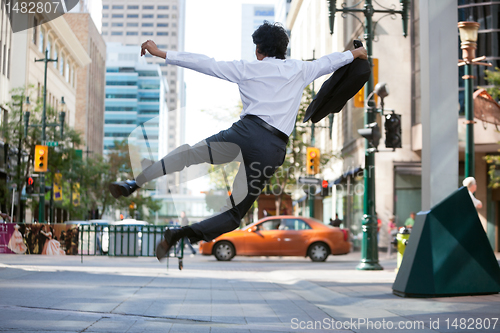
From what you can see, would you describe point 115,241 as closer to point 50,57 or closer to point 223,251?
point 223,251

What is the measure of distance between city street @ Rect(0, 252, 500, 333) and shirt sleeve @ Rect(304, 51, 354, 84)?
11.1ft

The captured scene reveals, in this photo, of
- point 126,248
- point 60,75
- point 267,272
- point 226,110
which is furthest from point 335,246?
point 60,75

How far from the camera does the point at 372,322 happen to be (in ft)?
23.7

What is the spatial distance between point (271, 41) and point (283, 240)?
18581 mm

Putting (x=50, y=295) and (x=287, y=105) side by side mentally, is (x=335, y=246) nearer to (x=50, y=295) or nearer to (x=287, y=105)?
(x=50, y=295)

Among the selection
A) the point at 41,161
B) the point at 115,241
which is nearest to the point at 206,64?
the point at 115,241

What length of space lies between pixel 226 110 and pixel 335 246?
59.5 feet

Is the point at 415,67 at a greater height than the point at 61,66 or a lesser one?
lesser

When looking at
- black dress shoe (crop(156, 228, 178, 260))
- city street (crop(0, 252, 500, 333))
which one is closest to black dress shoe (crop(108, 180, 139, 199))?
black dress shoe (crop(156, 228, 178, 260))

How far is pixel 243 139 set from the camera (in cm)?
341

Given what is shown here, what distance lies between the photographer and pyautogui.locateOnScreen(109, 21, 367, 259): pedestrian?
3.41 meters

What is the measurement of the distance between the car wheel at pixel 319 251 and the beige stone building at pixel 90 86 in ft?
181

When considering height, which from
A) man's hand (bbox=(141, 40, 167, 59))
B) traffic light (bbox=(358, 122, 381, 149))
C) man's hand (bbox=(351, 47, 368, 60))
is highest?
traffic light (bbox=(358, 122, 381, 149))

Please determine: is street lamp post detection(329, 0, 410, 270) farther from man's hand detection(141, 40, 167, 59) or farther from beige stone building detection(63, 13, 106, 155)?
beige stone building detection(63, 13, 106, 155)
